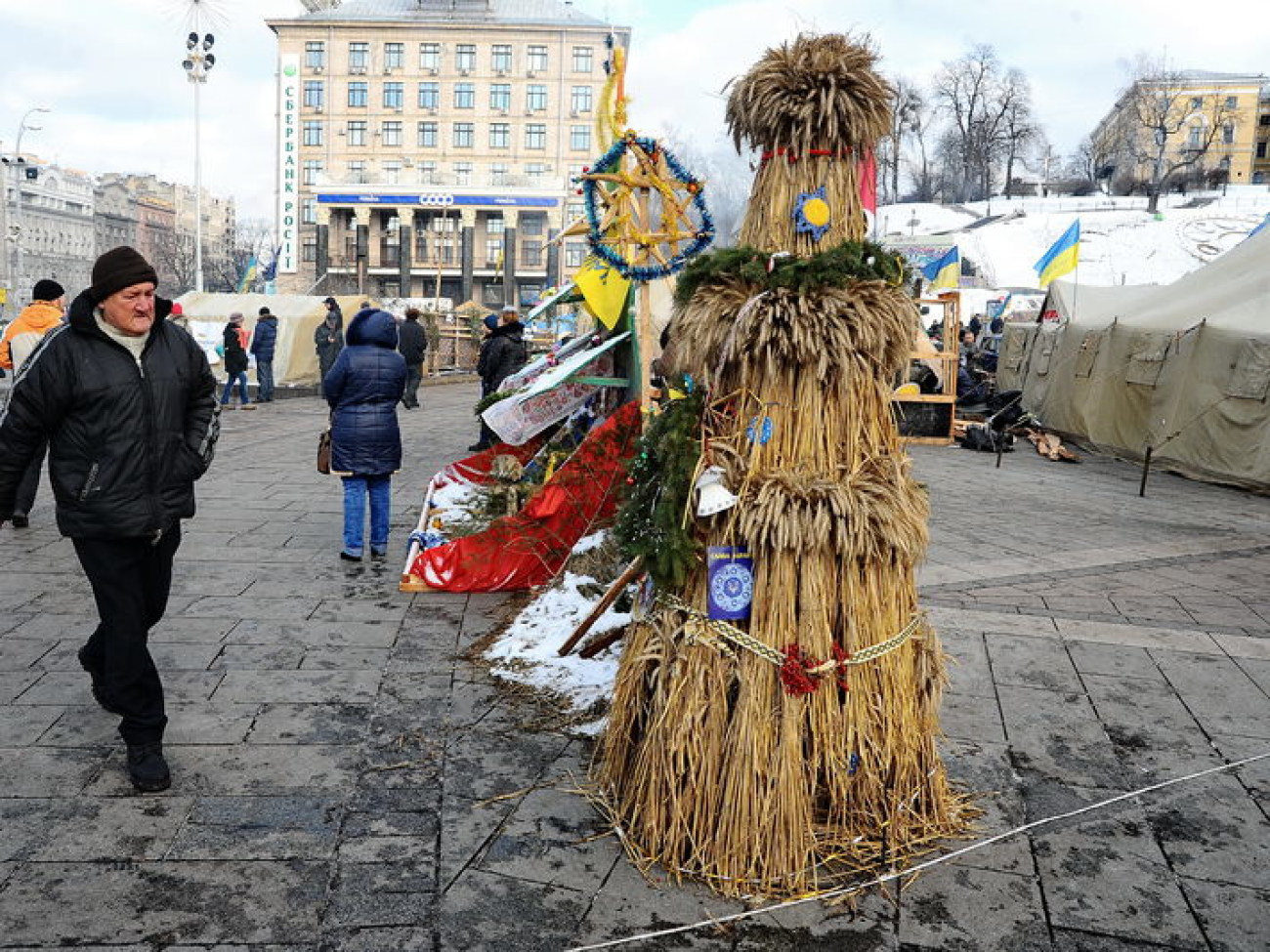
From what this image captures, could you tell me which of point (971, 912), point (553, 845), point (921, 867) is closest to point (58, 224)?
point (553, 845)

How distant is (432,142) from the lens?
62000 mm

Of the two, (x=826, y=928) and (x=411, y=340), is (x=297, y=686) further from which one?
(x=411, y=340)

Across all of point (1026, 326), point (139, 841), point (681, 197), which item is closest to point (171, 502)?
point (139, 841)

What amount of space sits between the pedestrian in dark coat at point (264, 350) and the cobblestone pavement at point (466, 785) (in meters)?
11.8

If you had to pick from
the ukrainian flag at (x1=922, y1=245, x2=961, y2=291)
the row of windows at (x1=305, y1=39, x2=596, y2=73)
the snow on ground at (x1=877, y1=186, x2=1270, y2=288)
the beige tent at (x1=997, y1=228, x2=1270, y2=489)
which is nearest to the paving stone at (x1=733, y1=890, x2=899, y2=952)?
the beige tent at (x1=997, y1=228, x2=1270, y2=489)

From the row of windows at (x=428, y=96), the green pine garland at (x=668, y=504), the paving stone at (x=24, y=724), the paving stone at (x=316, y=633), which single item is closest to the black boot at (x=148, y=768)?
the paving stone at (x=24, y=724)

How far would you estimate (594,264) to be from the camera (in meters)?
7.02

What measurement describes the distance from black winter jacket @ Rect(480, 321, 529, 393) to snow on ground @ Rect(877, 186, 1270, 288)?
43.4m

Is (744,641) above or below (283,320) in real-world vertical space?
below

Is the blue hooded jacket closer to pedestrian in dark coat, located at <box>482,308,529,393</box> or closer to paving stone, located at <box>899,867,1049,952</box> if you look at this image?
paving stone, located at <box>899,867,1049,952</box>

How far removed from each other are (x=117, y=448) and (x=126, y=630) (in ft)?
1.97

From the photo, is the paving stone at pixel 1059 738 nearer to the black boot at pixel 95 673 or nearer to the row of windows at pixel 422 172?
the black boot at pixel 95 673

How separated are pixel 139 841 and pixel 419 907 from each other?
0.94 metres

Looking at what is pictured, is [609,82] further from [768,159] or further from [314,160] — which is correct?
[314,160]
